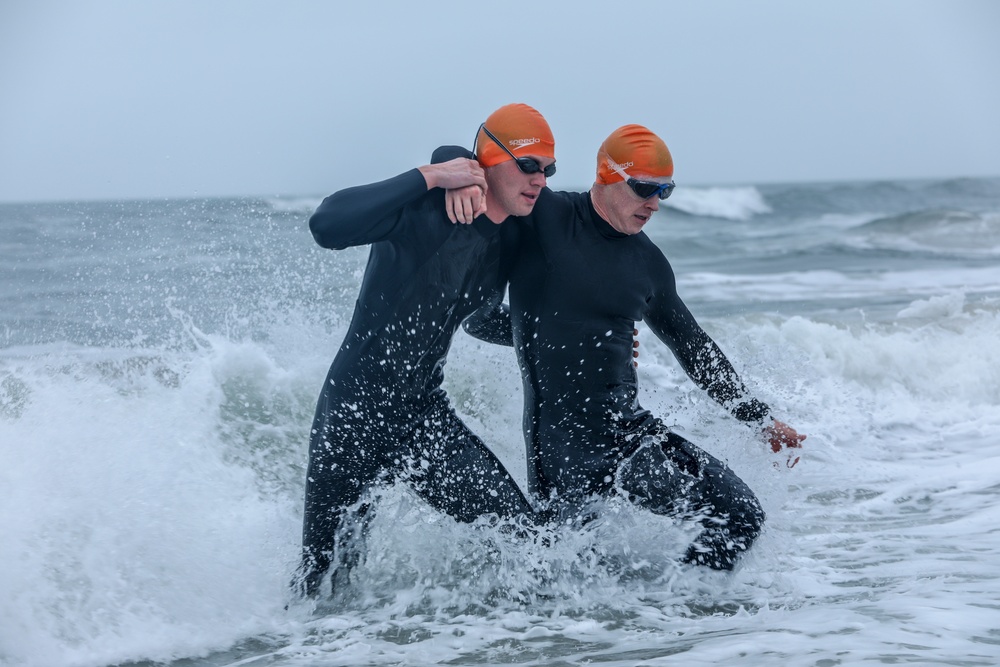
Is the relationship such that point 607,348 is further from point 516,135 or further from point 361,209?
point 361,209

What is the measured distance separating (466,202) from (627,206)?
2.24ft

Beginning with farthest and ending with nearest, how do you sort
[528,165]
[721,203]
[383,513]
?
[721,203], [383,513], [528,165]

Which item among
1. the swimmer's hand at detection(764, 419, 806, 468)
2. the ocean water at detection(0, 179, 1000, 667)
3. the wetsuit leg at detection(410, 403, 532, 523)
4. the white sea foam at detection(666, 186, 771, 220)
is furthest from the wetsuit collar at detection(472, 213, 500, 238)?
the white sea foam at detection(666, 186, 771, 220)

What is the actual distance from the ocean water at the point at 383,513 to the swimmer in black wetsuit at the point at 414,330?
0.33 m

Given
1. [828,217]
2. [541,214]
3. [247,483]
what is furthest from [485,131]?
[828,217]

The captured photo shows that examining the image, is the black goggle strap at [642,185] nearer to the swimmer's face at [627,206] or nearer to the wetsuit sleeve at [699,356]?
the swimmer's face at [627,206]

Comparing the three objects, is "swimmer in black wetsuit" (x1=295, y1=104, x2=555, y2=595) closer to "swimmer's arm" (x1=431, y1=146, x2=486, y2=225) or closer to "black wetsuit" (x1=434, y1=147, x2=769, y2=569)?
"swimmer's arm" (x1=431, y1=146, x2=486, y2=225)

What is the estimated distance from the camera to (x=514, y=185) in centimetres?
348

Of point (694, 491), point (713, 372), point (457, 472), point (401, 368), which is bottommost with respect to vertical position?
point (694, 491)

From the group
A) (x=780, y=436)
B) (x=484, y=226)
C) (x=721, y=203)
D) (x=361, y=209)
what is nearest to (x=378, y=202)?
(x=361, y=209)

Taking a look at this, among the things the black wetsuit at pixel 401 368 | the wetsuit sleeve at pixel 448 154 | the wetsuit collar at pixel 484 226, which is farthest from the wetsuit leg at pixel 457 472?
the wetsuit sleeve at pixel 448 154

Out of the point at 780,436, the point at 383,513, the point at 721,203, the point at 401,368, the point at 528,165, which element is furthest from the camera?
the point at 721,203

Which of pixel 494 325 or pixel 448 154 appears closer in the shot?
pixel 448 154

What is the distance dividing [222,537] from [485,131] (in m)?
2.07
